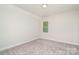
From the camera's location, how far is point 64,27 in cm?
495

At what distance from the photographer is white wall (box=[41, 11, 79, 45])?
171 inches

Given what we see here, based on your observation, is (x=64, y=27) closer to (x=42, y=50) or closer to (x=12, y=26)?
(x=42, y=50)

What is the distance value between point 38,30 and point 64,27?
99.9 inches

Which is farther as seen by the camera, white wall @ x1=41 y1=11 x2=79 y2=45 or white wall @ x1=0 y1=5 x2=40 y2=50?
white wall @ x1=41 y1=11 x2=79 y2=45

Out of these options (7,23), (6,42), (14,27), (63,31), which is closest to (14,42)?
(6,42)

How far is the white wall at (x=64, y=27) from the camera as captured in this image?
4.36m

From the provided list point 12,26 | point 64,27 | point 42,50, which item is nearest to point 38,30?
point 64,27

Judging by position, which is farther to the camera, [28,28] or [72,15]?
[28,28]

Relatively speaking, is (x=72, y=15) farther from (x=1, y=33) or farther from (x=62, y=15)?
(x=1, y=33)

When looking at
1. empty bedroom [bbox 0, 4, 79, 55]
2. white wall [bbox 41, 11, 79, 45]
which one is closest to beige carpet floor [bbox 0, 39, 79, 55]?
empty bedroom [bbox 0, 4, 79, 55]

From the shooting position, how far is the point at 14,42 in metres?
3.79

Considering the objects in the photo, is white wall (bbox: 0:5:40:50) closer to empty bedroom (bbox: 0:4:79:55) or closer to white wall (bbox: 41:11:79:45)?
empty bedroom (bbox: 0:4:79:55)

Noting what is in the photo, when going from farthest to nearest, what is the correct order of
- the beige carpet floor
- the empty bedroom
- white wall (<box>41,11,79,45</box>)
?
white wall (<box>41,11,79,45</box>) → the empty bedroom → the beige carpet floor

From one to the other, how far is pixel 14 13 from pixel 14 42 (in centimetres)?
160
